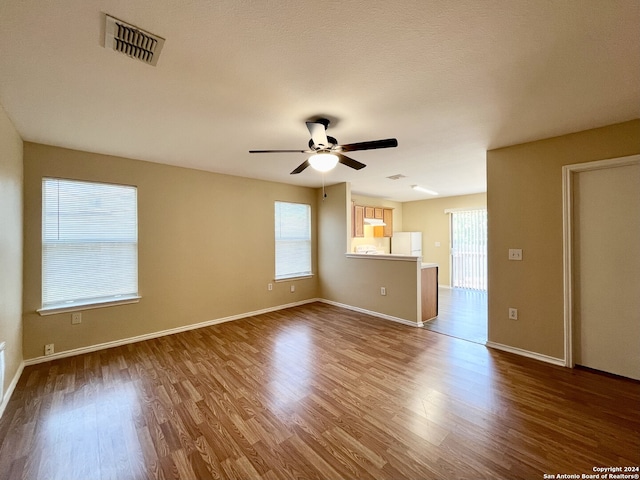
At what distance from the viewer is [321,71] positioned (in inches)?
67.6

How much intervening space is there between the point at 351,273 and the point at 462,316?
6.76 feet

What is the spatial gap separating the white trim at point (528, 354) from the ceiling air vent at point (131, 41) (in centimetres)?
429

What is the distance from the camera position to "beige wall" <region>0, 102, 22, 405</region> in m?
2.13

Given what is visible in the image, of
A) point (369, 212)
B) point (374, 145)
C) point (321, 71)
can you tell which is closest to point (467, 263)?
point (369, 212)

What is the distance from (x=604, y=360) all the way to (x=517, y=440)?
180 centimetres

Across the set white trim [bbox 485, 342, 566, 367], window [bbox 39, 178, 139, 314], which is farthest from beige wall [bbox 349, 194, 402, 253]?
window [bbox 39, 178, 139, 314]

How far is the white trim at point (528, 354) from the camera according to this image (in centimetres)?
278

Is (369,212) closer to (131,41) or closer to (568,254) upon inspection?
(568,254)

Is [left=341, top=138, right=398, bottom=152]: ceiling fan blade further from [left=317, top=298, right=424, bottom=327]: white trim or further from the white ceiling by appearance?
[left=317, top=298, right=424, bottom=327]: white trim

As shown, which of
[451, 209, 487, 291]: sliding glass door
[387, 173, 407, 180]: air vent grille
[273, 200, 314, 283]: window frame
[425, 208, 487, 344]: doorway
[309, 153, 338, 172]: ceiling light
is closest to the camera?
[309, 153, 338, 172]: ceiling light

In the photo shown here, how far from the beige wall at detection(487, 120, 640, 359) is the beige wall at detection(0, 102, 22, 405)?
16.0 feet

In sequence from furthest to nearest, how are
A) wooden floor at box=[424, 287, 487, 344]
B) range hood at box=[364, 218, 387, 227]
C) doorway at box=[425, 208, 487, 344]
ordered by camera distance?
range hood at box=[364, 218, 387, 227] → doorway at box=[425, 208, 487, 344] → wooden floor at box=[424, 287, 487, 344]

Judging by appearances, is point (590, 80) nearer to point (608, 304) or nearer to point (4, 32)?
point (608, 304)

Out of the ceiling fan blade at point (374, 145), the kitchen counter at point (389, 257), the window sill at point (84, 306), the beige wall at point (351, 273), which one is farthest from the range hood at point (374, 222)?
the window sill at point (84, 306)
